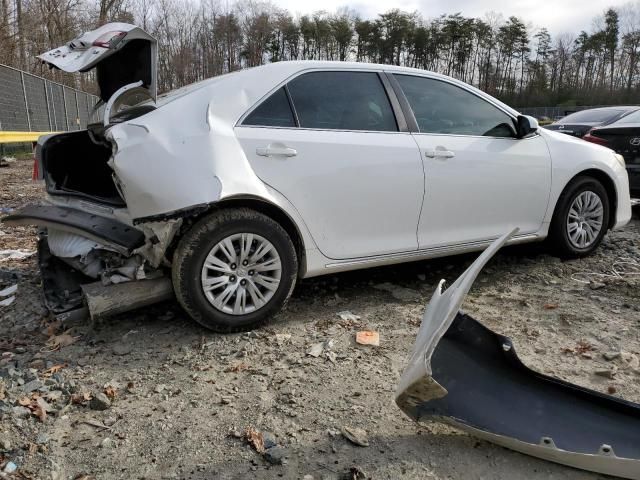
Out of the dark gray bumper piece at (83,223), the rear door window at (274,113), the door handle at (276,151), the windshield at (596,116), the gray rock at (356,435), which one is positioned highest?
the rear door window at (274,113)

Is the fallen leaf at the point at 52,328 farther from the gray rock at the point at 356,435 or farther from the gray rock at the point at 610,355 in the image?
the gray rock at the point at 610,355

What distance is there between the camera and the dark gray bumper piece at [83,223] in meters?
3.15

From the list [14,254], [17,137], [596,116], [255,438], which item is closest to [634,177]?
[596,116]

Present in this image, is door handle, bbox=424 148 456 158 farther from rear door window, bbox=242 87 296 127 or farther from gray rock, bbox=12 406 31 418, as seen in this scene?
gray rock, bbox=12 406 31 418

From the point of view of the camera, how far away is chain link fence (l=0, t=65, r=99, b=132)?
13.4 m

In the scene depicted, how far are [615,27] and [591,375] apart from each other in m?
68.9

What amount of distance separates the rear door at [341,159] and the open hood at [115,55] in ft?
2.80

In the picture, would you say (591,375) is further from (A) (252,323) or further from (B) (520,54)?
(B) (520,54)

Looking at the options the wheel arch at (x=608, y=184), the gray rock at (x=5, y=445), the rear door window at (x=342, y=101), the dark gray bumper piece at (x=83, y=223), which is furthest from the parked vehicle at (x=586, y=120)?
the gray rock at (x=5, y=445)

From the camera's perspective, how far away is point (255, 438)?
235cm

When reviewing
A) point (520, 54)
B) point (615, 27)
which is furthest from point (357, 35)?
point (615, 27)

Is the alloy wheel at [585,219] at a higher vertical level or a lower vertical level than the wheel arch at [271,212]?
lower

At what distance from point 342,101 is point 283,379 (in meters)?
1.93

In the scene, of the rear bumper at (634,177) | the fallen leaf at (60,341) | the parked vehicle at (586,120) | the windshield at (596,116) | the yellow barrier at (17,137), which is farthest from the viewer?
the yellow barrier at (17,137)
